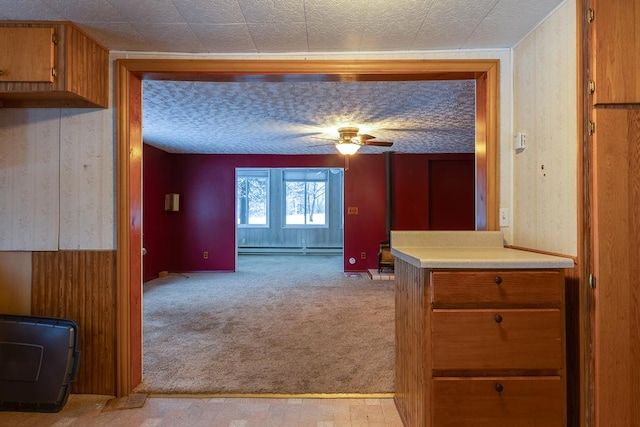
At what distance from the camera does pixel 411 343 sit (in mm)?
1636

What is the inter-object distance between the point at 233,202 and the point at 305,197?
3.49 m

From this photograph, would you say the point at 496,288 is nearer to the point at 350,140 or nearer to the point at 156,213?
the point at 350,140

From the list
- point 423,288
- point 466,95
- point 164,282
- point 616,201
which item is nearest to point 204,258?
point 164,282

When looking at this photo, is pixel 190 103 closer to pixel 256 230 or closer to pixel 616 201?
pixel 616 201

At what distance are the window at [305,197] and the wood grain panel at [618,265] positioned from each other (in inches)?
Answer: 344

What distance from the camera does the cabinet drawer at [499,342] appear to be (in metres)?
1.39

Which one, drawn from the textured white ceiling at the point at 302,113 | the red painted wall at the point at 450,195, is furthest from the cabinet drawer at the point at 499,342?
the red painted wall at the point at 450,195

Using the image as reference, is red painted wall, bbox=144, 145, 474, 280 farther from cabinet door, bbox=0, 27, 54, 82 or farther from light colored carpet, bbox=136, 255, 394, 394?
cabinet door, bbox=0, 27, 54, 82

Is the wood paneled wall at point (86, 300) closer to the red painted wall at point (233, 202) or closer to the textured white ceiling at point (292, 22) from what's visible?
the textured white ceiling at point (292, 22)

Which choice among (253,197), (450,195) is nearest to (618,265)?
(450,195)

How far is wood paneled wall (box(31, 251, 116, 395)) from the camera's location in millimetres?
2125

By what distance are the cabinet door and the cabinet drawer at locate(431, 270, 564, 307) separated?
6.95 ft

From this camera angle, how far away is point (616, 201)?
54.9 inches

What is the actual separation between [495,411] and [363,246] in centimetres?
542
